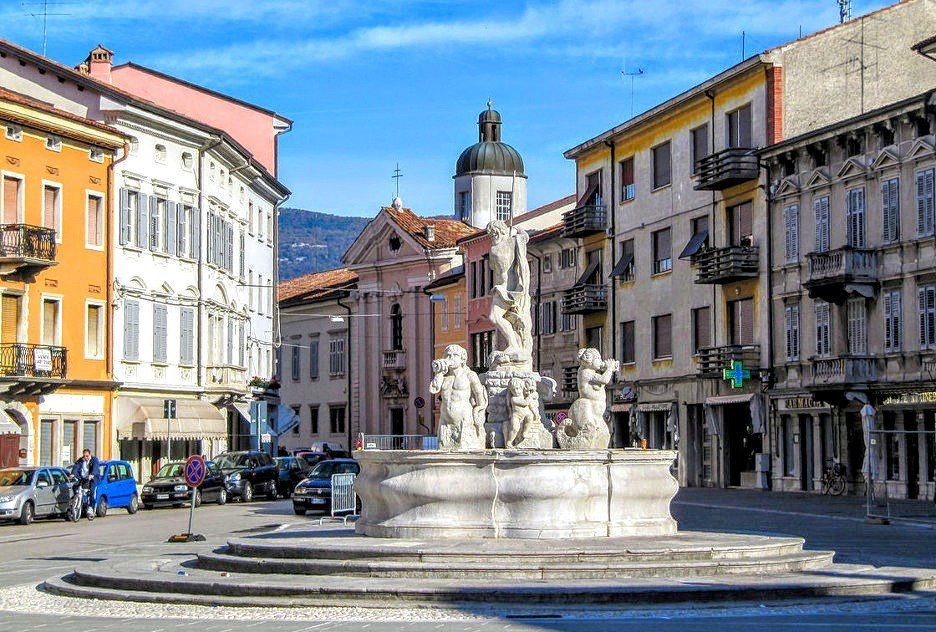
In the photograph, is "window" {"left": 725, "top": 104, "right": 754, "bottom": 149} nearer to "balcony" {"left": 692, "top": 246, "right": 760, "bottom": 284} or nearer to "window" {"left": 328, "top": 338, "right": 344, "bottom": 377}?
"balcony" {"left": 692, "top": 246, "right": 760, "bottom": 284}

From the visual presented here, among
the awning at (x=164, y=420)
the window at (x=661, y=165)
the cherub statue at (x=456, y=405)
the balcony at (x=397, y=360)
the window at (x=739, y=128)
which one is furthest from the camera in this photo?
the balcony at (x=397, y=360)

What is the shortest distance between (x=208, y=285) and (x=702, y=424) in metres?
17.4

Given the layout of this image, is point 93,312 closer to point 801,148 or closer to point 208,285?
point 208,285

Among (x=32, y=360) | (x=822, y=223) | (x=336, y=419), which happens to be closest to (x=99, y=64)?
(x=32, y=360)

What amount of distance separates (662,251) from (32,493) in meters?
27.7

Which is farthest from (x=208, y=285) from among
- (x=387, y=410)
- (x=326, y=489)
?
(x=387, y=410)

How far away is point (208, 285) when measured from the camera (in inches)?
2254

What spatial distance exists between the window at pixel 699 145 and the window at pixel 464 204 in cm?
4987

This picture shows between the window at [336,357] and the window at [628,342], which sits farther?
the window at [336,357]

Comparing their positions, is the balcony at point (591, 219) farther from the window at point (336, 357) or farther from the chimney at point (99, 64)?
the window at point (336, 357)

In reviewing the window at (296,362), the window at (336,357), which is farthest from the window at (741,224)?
the window at (296,362)

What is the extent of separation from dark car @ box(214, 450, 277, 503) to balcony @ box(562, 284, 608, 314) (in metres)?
16.7

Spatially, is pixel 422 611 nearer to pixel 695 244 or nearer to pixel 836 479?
pixel 836 479

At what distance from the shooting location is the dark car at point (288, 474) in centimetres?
5190
